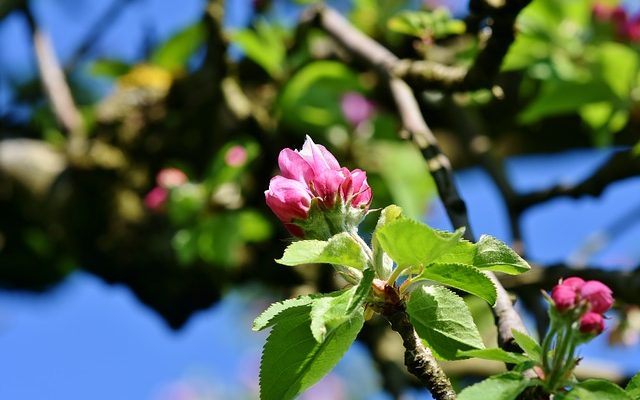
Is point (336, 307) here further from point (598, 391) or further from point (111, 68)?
point (111, 68)

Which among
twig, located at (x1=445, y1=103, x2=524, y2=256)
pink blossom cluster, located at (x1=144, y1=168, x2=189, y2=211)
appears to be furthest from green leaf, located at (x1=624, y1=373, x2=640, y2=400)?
pink blossom cluster, located at (x1=144, y1=168, x2=189, y2=211)

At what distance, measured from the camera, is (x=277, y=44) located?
102 inches

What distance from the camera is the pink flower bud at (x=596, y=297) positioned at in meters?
0.86

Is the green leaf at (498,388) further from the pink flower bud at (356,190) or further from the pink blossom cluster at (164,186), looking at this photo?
the pink blossom cluster at (164,186)

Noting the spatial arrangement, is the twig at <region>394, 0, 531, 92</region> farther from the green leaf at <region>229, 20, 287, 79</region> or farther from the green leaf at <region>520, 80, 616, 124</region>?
the green leaf at <region>229, 20, 287, 79</region>

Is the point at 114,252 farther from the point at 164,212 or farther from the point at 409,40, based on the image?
the point at 409,40

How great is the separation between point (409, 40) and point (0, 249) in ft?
4.77

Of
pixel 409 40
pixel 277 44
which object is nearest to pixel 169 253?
pixel 277 44

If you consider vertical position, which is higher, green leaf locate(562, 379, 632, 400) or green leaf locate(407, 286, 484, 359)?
green leaf locate(407, 286, 484, 359)

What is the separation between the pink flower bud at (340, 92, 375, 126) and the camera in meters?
2.55

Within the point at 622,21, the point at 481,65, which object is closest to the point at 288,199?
the point at 481,65

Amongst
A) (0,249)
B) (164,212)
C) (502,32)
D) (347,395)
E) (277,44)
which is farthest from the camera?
(347,395)

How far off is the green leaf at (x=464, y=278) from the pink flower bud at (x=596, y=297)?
93mm

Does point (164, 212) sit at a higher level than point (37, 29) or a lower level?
lower
